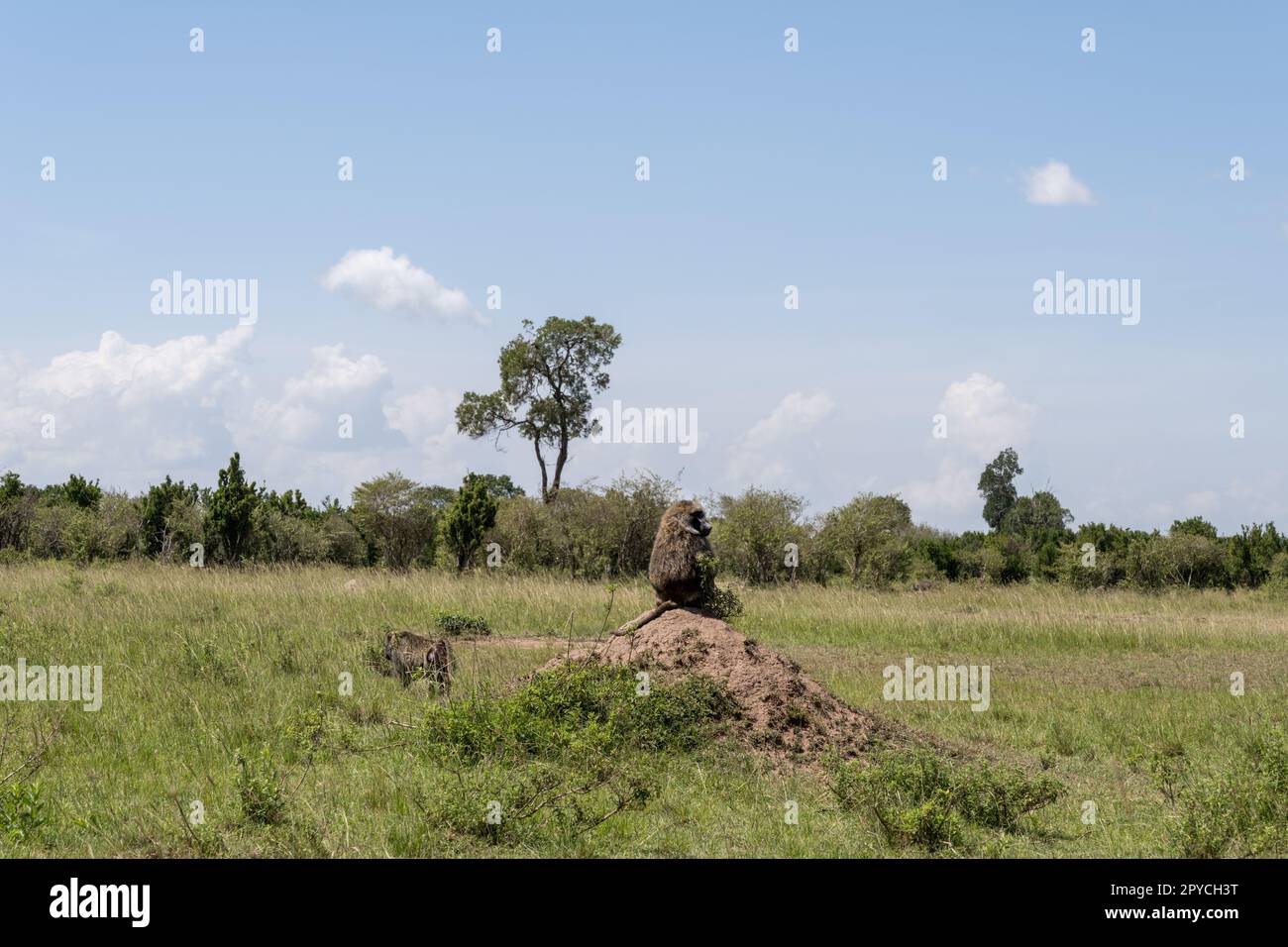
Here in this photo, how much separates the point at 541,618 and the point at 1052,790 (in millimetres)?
9980

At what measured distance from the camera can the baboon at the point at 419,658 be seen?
32.3 ft

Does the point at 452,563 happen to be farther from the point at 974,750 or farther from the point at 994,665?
the point at 974,750

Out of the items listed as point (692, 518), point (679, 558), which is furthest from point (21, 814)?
point (692, 518)

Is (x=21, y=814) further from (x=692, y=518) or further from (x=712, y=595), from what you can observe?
(x=712, y=595)

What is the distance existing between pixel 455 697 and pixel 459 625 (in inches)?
214

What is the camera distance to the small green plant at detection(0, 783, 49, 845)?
18.8 feet

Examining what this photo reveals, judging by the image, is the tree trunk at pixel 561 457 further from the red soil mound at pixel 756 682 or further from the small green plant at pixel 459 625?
the red soil mound at pixel 756 682

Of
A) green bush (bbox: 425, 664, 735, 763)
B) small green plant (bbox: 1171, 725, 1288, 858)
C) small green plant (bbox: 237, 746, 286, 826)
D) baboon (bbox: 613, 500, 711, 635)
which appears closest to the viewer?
small green plant (bbox: 1171, 725, 1288, 858)

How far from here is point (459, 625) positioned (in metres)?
14.3

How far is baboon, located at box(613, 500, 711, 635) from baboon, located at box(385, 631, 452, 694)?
66.7 inches

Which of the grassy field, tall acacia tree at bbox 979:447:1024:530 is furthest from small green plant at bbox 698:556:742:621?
tall acacia tree at bbox 979:447:1024:530

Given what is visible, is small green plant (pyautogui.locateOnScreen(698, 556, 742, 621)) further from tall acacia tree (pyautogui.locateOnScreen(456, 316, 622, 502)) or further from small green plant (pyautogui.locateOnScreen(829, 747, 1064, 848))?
tall acacia tree (pyautogui.locateOnScreen(456, 316, 622, 502))

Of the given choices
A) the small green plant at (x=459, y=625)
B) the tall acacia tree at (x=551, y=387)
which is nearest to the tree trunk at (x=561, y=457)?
the tall acacia tree at (x=551, y=387)

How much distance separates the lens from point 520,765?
287 inches
